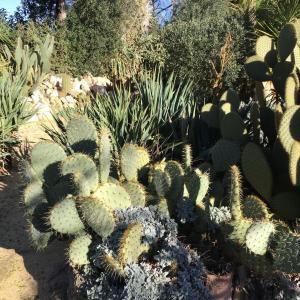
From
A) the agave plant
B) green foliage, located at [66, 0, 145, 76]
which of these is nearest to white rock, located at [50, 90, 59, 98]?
green foliage, located at [66, 0, 145, 76]

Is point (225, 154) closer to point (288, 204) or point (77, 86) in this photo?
point (288, 204)

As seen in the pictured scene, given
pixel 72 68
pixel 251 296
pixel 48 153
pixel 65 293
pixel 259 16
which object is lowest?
pixel 65 293

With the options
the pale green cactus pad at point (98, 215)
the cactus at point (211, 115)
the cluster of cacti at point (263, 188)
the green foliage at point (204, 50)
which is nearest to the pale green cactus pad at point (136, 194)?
the pale green cactus pad at point (98, 215)

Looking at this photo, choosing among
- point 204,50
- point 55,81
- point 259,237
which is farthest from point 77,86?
point 259,237

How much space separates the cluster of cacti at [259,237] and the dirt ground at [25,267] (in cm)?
133

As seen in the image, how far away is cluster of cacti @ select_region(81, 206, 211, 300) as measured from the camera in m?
2.59

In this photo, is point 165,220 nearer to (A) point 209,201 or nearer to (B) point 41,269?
(A) point 209,201

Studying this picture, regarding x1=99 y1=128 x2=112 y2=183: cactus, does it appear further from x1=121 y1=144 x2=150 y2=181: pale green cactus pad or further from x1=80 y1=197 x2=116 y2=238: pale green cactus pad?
x1=80 y1=197 x2=116 y2=238: pale green cactus pad

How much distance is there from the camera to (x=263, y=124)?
159 inches

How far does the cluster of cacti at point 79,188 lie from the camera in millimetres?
2928

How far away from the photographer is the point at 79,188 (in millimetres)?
2988

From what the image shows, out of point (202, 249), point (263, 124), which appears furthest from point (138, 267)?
point (263, 124)

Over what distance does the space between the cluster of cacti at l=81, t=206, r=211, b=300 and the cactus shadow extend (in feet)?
1.95

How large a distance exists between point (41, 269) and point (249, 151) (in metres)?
1.82
